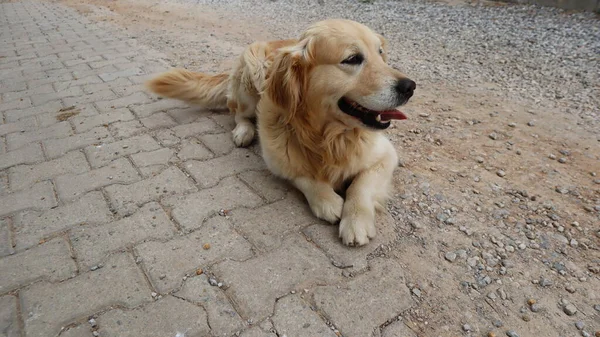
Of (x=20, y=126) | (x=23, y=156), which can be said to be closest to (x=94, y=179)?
(x=23, y=156)

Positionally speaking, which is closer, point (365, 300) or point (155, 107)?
point (365, 300)

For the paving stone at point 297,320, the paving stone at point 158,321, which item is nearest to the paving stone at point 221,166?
the paving stone at point 158,321

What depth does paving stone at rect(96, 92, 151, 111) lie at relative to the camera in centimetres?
359

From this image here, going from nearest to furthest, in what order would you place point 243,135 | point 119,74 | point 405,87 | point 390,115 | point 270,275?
point 270,275
point 405,87
point 390,115
point 243,135
point 119,74

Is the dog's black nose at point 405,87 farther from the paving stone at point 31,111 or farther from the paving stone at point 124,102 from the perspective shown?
the paving stone at point 31,111

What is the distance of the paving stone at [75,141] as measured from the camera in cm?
284

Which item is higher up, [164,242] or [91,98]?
[164,242]

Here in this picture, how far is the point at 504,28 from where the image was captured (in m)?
6.30

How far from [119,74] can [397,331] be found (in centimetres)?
422

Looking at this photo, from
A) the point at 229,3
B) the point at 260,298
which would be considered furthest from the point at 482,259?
the point at 229,3

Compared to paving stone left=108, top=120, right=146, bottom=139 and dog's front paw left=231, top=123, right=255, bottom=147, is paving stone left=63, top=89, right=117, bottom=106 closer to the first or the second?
paving stone left=108, top=120, right=146, bottom=139

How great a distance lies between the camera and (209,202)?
2273 mm

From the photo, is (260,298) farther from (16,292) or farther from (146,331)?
(16,292)

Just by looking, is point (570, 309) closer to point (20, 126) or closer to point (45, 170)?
point (45, 170)
